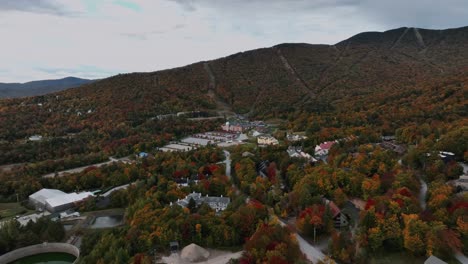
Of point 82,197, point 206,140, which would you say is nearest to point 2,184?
point 82,197

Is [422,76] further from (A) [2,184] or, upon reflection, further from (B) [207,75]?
(A) [2,184]

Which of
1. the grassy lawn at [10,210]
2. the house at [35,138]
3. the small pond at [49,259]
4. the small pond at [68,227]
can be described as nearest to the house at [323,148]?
the small pond at [68,227]

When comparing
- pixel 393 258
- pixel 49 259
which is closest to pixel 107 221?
pixel 49 259

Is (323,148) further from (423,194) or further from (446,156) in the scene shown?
(423,194)

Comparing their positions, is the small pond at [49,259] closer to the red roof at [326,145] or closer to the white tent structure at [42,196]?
the white tent structure at [42,196]

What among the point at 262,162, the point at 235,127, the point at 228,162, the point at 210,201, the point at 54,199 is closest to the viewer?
the point at 210,201

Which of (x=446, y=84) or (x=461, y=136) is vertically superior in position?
(x=446, y=84)

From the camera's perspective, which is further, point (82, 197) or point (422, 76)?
point (422, 76)
